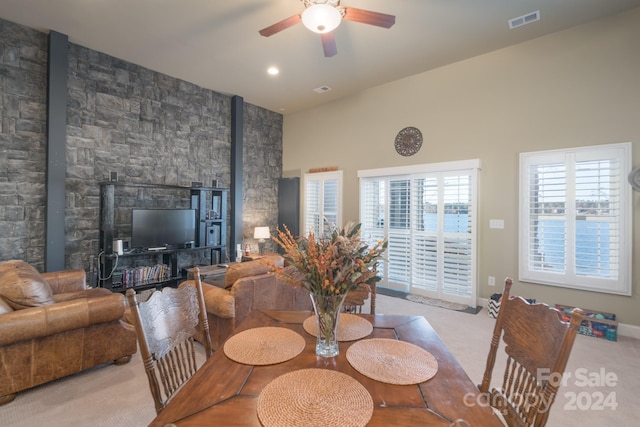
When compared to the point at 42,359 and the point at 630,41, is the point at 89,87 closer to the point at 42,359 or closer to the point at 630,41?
the point at 42,359

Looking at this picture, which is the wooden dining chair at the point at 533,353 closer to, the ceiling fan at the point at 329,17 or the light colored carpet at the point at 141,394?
the light colored carpet at the point at 141,394

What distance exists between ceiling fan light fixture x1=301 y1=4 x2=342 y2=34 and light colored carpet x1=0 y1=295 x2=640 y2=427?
3.11 meters

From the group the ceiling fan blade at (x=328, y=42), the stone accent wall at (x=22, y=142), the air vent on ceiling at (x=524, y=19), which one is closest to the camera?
the ceiling fan blade at (x=328, y=42)

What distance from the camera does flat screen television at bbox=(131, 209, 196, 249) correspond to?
439 centimetres

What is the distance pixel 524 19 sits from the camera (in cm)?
338

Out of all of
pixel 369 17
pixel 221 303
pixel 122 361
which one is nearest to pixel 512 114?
pixel 369 17

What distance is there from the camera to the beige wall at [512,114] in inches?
133

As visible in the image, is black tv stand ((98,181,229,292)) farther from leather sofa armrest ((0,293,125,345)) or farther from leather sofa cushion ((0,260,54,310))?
leather sofa armrest ((0,293,125,345))

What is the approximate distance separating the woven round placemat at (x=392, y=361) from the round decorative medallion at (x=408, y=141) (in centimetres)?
403

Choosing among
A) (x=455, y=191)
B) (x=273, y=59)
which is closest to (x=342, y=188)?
(x=455, y=191)

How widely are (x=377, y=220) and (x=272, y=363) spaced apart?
4.30 metres

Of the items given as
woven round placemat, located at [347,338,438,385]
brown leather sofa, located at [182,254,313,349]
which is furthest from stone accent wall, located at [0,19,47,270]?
woven round placemat, located at [347,338,438,385]

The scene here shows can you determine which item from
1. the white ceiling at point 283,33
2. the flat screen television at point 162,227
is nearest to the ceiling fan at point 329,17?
the white ceiling at point 283,33

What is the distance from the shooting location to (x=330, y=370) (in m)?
1.17
